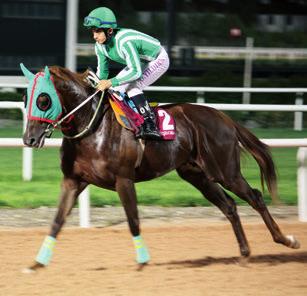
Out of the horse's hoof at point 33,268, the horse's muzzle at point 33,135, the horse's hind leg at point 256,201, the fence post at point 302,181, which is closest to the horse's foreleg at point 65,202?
the horse's hoof at point 33,268

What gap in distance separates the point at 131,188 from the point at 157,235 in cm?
136

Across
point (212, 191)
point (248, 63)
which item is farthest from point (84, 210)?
point (248, 63)

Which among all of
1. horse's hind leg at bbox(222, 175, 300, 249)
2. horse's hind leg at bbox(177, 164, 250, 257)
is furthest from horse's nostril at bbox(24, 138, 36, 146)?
horse's hind leg at bbox(222, 175, 300, 249)

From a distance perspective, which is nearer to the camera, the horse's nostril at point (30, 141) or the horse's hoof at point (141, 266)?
the horse's nostril at point (30, 141)

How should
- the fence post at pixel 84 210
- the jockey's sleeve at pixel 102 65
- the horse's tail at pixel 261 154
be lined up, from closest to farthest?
the jockey's sleeve at pixel 102 65
the horse's tail at pixel 261 154
the fence post at pixel 84 210

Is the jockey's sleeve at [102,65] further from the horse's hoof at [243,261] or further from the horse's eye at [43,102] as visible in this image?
the horse's hoof at [243,261]

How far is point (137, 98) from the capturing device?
5941mm

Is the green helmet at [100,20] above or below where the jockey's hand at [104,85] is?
above

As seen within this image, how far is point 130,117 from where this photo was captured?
5.85 meters

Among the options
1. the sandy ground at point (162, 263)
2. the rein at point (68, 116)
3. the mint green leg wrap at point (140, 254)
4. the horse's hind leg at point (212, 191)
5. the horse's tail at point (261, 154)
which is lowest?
the sandy ground at point (162, 263)

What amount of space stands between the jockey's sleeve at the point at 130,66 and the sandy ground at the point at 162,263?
1.22m

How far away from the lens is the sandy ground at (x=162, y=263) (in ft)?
17.3

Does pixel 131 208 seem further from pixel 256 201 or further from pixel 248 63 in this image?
pixel 248 63

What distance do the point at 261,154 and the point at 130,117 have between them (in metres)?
1.24
